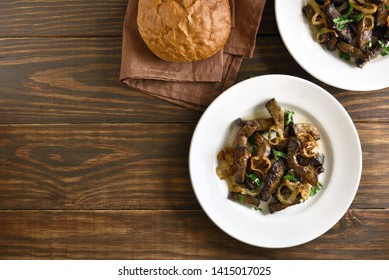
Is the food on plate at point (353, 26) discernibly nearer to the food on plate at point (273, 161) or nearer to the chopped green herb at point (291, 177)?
the food on plate at point (273, 161)

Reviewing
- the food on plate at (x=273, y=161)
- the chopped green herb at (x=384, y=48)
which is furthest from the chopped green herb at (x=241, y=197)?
the chopped green herb at (x=384, y=48)

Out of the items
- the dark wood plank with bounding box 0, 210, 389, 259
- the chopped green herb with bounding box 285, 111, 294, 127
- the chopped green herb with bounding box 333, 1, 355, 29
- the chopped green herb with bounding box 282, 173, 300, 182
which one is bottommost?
the dark wood plank with bounding box 0, 210, 389, 259

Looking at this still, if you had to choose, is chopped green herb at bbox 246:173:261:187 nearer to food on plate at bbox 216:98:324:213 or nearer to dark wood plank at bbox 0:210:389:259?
food on plate at bbox 216:98:324:213

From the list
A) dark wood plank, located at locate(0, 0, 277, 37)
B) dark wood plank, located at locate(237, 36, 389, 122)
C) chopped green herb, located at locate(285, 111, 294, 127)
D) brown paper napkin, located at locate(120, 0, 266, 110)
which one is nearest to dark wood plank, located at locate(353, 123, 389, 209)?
dark wood plank, located at locate(237, 36, 389, 122)

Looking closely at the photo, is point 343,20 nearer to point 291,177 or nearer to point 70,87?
point 291,177
